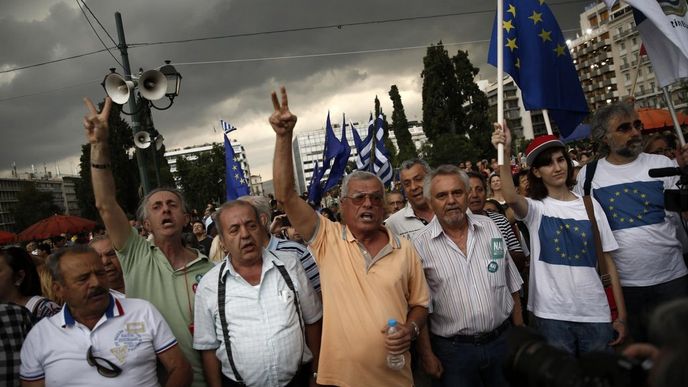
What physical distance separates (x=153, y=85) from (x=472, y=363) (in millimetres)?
7593

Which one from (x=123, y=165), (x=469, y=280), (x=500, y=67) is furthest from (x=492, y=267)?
(x=123, y=165)

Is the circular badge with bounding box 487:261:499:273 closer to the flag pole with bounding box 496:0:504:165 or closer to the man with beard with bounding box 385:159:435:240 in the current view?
the flag pole with bounding box 496:0:504:165

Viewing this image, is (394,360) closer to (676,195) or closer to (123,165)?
(676,195)

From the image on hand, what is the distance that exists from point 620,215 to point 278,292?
250cm

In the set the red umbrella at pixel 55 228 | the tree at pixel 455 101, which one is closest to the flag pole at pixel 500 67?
the red umbrella at pixel 55 228

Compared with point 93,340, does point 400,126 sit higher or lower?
higher

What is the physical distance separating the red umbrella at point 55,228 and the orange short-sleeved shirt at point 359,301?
1432 centimetres

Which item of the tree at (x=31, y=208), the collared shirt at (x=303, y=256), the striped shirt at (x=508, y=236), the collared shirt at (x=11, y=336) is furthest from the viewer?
the tree at (x=31, y=208)

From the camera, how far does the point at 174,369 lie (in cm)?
259

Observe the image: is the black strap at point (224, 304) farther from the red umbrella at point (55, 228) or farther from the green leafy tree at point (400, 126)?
the green leafy tree at point (400, 126)

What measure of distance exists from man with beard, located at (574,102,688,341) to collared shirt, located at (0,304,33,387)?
385 centimetres

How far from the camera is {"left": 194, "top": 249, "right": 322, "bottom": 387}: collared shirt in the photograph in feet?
8.77

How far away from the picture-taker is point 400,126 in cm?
5825

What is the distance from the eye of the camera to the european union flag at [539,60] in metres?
4.36
